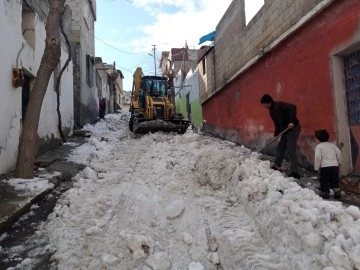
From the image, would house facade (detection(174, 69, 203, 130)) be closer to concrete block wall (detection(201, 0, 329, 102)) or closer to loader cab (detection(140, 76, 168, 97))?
loader cab (detection(140, 76, 168, 97))

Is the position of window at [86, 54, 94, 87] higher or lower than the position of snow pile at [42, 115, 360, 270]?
higher

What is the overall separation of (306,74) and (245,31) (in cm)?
454

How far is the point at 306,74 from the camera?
6.57m

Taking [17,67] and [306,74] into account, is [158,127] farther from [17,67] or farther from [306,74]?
[306,74]

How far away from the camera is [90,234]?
4.27 metres

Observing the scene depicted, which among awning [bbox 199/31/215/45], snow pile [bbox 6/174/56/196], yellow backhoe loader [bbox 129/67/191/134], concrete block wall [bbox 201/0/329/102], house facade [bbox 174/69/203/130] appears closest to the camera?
snow pile [bbox 6/174/56/196]

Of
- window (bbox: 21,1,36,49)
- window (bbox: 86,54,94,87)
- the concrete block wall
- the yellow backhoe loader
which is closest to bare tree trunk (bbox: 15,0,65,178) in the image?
window (bbox: 21,1,36,49)

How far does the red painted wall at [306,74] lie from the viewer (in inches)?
214

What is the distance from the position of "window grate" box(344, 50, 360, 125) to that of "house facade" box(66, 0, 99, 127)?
12.9 metres

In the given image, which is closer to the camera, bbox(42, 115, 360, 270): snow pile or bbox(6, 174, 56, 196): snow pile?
bbox(42, 115, 360, 270): snow pile

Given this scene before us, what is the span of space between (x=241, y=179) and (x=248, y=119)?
15.7 ft

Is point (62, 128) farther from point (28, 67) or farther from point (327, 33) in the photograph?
point (327, 33)

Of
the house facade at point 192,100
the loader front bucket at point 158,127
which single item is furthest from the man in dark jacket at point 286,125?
the house facade at point 192,100

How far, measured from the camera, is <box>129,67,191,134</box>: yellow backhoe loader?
14.2 metres
